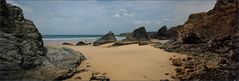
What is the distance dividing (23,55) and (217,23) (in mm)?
10760

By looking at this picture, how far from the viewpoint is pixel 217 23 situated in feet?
51.1

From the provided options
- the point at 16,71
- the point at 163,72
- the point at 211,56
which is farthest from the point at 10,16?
the point at 211,56

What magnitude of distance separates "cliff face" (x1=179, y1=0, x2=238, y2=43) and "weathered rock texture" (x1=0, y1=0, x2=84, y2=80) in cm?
744

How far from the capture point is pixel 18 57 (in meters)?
7.23

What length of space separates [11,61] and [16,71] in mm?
244

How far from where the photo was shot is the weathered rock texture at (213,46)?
760 centimetres

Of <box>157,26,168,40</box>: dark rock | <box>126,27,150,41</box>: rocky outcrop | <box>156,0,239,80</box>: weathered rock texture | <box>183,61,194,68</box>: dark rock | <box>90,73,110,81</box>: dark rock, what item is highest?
<box>156,0,239,80</box>: weathered rock texture

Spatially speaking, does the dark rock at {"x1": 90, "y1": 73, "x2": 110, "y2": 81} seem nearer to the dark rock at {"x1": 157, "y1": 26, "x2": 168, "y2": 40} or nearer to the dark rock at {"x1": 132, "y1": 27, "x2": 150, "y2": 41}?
the dark rock at {"x1": 132, "y1": 27, "x2": 150, "y2": 41}

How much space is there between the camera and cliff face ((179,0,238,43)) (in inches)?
563

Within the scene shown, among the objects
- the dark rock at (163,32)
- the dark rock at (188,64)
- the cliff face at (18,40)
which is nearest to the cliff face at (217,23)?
the dark rock at (188,64)

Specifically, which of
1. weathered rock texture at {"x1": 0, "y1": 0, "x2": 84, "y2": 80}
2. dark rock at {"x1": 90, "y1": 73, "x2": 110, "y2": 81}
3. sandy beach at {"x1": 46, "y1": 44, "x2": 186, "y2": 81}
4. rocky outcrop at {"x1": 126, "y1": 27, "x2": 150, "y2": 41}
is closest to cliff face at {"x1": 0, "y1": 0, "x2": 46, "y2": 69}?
weathered rock texture at {"x1": 0, "y1": 0, "x2": 84, "y2": 80}

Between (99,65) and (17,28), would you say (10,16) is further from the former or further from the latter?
(99,65)

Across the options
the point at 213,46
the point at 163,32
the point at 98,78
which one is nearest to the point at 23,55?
the point at 98,78

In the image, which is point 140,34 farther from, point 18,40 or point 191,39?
point 18,40
